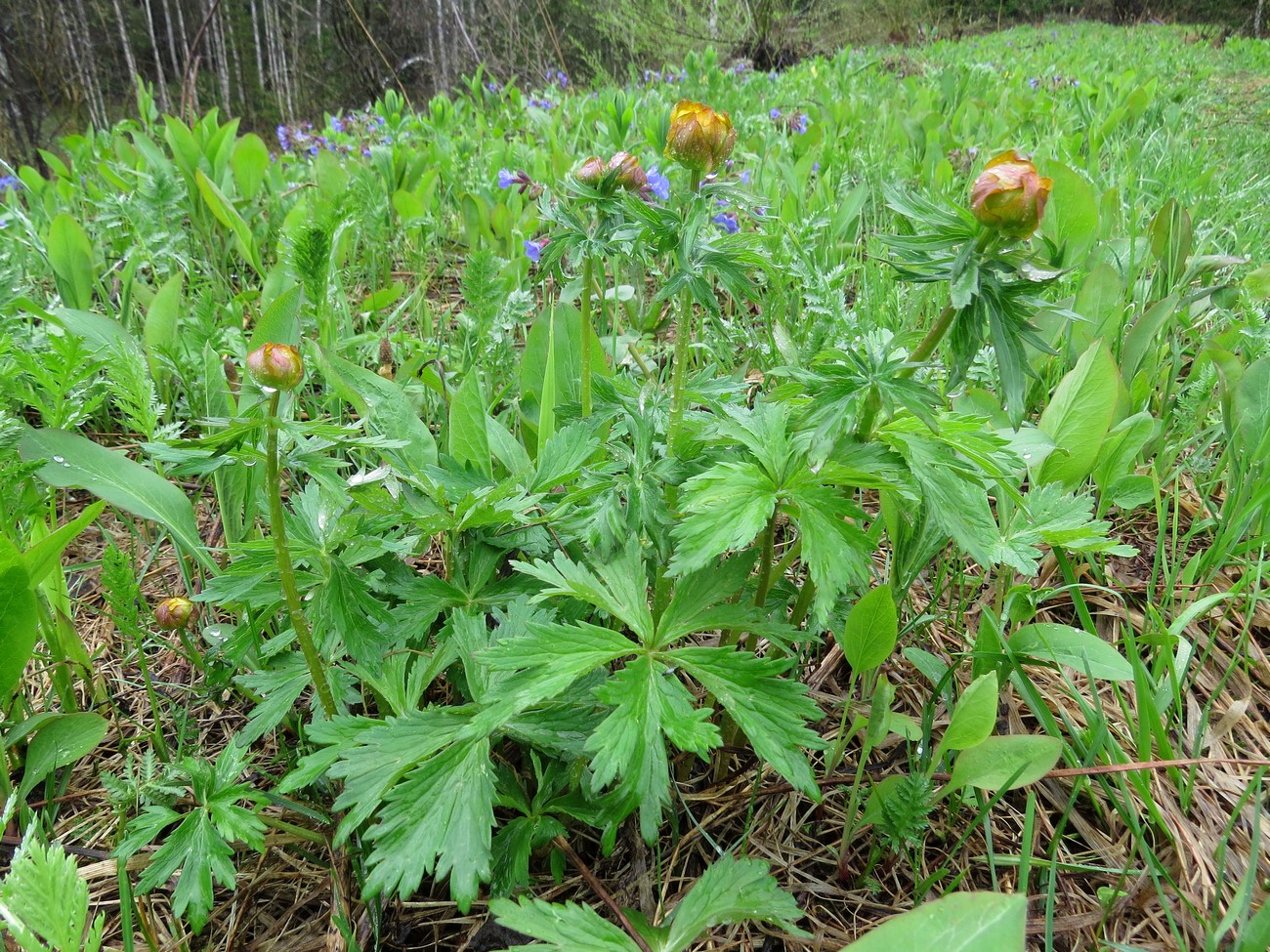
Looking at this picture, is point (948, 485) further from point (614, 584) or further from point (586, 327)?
point (586, 327)

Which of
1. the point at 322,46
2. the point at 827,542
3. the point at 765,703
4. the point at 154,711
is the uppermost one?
the point at 322,46

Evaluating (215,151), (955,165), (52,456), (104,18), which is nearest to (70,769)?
(52,456)

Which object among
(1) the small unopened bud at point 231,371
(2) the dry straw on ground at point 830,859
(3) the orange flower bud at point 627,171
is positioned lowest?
(2) the dry straw on ground at point 830,859

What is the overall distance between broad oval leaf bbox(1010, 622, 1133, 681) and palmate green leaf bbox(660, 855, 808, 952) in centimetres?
52

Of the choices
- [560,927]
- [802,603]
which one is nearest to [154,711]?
[560,927]

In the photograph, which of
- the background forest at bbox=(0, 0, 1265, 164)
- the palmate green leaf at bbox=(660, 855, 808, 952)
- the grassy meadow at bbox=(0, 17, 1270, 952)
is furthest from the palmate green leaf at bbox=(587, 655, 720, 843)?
the background forest at bbox=(0, 0, 1265, 164)

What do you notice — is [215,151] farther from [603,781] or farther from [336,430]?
[603,781]

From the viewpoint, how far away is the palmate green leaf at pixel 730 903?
0.81 meters

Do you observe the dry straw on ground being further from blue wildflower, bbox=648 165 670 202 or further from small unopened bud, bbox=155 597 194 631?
blue wildflower, bbox=648 165 670 202

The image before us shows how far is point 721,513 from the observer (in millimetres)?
857

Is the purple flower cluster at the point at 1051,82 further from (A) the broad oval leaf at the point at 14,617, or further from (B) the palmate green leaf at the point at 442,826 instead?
(A) the broad oval leaf at the point at 14,617

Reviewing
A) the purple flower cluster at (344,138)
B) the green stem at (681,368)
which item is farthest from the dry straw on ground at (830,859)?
the purple flower cluster at (344,138)

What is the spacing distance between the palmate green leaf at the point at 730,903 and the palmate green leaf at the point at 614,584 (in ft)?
0.89

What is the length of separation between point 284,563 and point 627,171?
757mm
